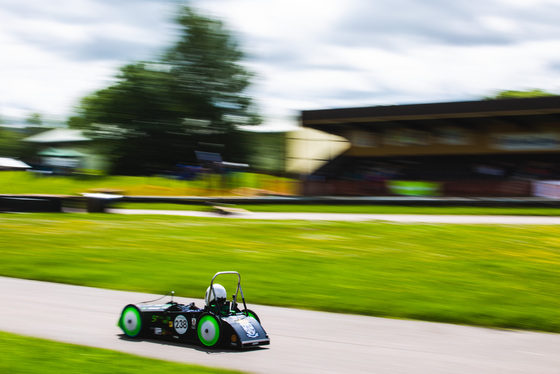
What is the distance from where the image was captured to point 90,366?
19.2 feet

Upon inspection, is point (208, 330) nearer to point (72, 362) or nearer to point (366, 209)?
point (72, 362)

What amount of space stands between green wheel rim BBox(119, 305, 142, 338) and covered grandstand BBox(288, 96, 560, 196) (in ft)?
82.0

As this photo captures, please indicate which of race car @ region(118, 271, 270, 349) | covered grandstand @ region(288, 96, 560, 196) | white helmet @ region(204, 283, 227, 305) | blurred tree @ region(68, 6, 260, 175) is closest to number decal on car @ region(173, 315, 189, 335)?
race car @ region(118, 271, 270, 349)

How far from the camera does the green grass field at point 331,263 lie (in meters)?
9.62

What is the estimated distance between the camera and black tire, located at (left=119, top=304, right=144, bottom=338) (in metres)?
6.87

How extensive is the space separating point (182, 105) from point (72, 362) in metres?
45.9

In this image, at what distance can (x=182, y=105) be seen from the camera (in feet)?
167

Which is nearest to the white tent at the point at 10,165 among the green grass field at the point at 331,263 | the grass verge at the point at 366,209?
the grass verge at the point at 366,209

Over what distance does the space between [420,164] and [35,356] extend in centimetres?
3289

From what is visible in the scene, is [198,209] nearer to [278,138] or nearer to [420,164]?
[420,164]

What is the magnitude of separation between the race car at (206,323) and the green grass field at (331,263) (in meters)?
3.04

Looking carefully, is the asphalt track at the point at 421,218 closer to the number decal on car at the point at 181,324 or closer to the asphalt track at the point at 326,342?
the asphalt track at the point at 326,342

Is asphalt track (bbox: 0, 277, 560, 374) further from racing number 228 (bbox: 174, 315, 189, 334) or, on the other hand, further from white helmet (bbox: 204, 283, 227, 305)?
white helmet (bbox: 204, 283, 227, 305)

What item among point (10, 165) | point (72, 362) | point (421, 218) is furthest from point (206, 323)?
point (10, 165)
